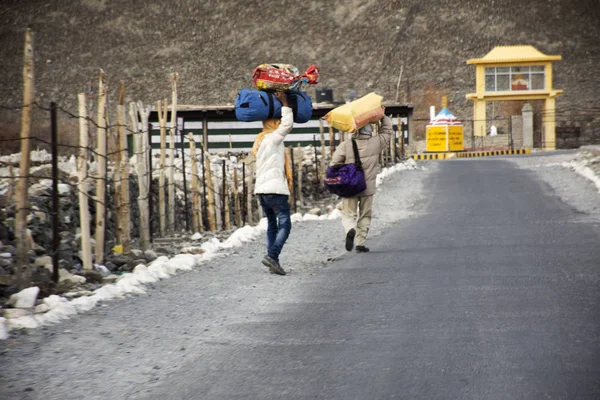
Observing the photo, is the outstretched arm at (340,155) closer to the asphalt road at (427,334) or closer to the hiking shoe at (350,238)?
the hiking shoe at (350,238)

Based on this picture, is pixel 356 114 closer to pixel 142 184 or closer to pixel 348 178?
pixel 348 178

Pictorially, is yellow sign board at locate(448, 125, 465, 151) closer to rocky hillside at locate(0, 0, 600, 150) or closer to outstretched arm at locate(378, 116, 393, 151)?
rocky hillside at locate(0, 0, 600, 150)

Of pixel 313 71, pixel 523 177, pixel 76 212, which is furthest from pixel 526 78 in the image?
pixel 313 71

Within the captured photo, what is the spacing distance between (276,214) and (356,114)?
78.5 inches

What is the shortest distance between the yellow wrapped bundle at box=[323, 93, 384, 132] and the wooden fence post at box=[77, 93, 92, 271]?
8.92 feet

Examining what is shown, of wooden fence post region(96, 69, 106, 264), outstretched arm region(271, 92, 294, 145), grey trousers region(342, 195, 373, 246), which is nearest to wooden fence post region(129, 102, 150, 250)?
wooden fence post region(96, 69, 106, 264)

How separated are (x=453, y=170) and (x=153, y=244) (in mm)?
15783

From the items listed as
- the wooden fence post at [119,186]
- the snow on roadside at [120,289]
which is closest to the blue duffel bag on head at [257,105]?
the snow on roadside at [120,289]

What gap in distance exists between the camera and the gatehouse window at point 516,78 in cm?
4341

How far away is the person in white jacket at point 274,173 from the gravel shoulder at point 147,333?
442 millimetres

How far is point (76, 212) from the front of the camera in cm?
1412

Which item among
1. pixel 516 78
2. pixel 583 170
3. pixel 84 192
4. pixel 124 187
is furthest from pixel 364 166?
pixel 516 78

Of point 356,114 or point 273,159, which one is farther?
point 356,114

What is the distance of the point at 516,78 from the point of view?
4350 cm
